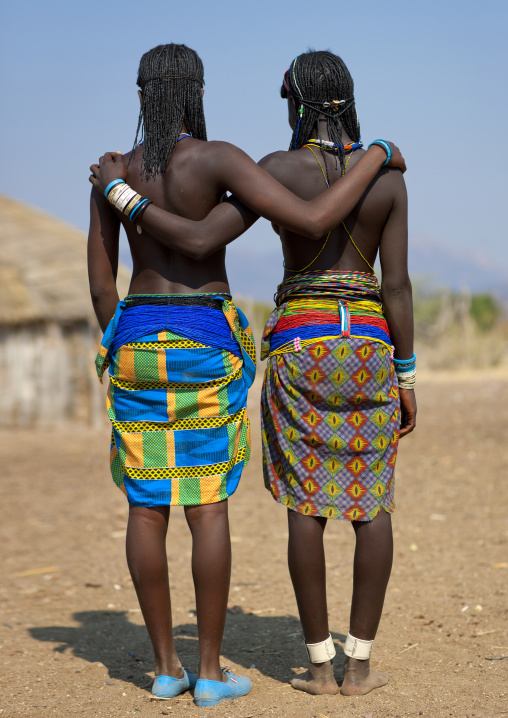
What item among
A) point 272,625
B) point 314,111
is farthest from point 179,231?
point 272,625

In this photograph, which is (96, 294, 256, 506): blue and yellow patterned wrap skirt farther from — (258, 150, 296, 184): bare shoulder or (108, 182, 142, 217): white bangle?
(258, 150, 296, 184): bare shoulder

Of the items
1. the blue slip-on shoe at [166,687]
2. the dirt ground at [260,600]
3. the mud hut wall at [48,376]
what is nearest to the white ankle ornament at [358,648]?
the dirt ground at [260,600]

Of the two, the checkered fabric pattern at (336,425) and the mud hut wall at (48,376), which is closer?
the checkered fabric pattern at (336,425)

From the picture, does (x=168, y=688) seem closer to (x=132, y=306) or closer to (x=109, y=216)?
(x=132, y=306)

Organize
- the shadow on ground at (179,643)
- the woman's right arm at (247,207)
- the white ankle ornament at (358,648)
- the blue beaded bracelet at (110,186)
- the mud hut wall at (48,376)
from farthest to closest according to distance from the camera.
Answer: the mud hut wall at (48,376) < the shadow on ground at (179,643) < the white ankle ornament at (358,648) < the blue beaded bracelet at (110,186) < the woman's right arm at (247,207)

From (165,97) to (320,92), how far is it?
52 cm

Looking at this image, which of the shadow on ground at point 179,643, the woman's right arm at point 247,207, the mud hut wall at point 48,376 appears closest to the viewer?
the woman's right arm at point 247,207

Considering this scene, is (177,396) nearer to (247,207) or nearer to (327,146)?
(247,207)

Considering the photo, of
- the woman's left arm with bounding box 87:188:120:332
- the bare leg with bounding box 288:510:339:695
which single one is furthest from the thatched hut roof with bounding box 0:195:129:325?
the bare leg with bounding box 288:510:339:695

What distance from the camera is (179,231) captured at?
269 centimetres

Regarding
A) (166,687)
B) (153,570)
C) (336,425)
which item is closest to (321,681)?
(166,687)

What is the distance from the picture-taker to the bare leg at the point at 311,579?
2.83 metres

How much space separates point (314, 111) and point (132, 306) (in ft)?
2.99

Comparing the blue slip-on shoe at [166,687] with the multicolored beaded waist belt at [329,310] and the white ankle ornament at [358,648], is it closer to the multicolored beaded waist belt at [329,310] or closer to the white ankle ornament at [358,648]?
the white ankle ornament at [358,648]
